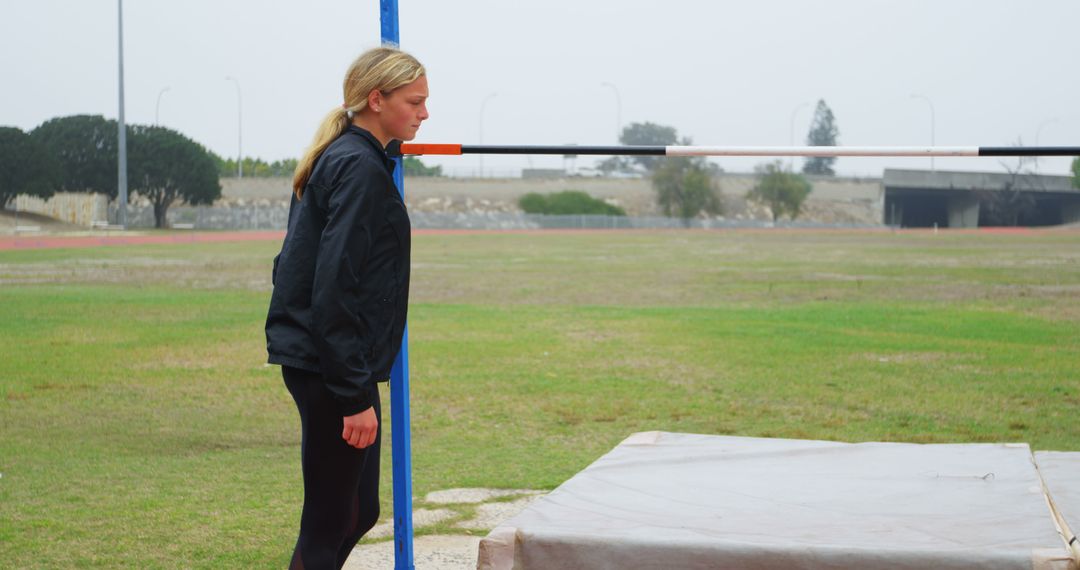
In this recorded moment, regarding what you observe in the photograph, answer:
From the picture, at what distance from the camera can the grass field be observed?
20.3 feet

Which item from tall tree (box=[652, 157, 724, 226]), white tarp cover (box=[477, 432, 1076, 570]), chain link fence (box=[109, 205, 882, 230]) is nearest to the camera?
white tarp cover (box=[477, 432, 1076, 570])

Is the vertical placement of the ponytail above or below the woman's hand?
above

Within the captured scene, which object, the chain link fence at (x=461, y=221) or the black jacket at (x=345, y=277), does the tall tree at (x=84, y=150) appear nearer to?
the chain link fence at (x=461, y=221)

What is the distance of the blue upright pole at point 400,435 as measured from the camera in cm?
387

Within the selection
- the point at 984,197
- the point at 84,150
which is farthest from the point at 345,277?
the point at 984,197

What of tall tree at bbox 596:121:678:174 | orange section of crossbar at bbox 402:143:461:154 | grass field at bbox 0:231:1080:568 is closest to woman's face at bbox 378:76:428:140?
orange section of crossbar at bbox 402:143:461:154

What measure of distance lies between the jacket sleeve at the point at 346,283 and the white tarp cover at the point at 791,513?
2.65 feet

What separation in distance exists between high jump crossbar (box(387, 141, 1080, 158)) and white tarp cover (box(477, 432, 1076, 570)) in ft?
3.81

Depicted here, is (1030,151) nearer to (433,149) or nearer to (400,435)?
(433,149)

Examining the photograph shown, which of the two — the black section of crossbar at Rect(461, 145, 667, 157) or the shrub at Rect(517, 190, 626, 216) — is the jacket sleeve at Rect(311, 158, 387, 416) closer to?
the black section of crossbar at Rect(461, 145, 667, 157)

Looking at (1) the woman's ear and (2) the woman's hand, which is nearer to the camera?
(2) the woman's hand

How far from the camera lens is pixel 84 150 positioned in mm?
34719

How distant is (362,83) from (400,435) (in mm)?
1190

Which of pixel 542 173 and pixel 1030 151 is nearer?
pixel 1030 151
